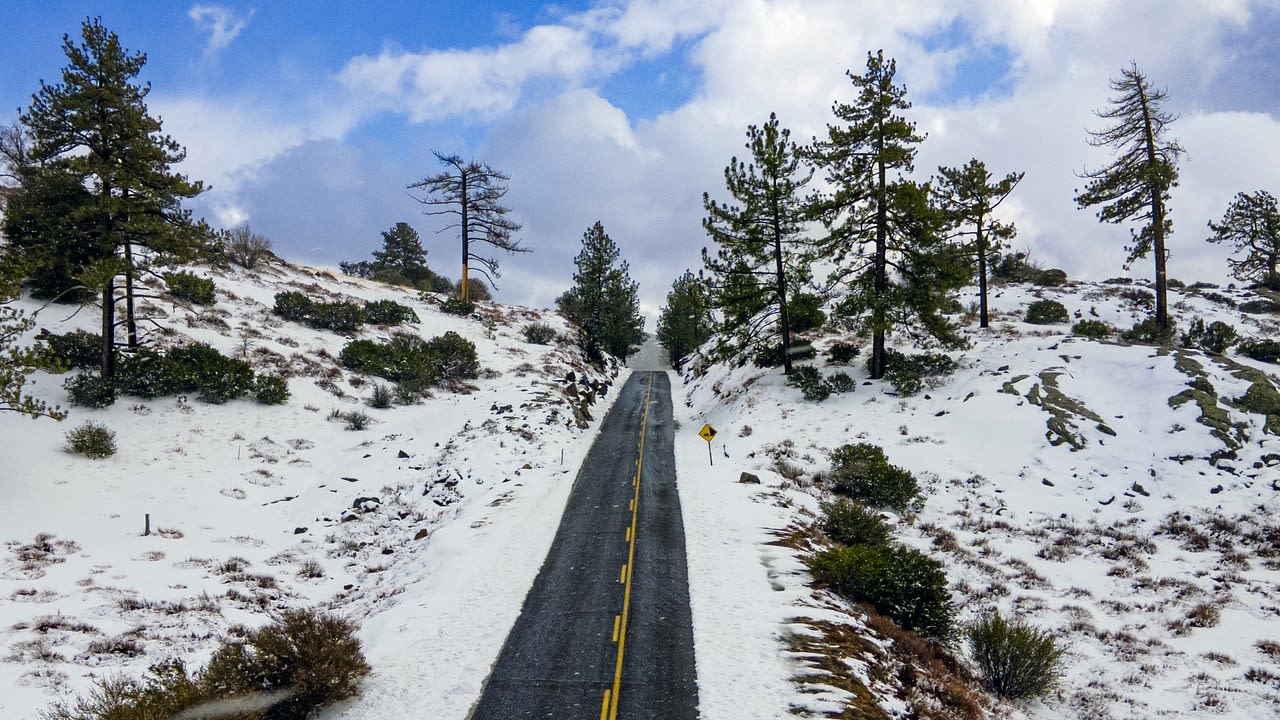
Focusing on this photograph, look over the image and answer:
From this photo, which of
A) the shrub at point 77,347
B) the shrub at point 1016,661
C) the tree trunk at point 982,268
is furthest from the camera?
the tree trunk at point 982,268

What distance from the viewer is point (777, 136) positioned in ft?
98.4

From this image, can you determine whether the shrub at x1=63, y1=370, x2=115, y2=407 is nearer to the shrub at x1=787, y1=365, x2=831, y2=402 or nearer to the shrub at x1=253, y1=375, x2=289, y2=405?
the shrub at x1=253, y1=375, x2=289, y2=405

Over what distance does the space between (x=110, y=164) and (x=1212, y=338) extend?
48.6 m

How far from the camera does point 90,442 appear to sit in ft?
56.7

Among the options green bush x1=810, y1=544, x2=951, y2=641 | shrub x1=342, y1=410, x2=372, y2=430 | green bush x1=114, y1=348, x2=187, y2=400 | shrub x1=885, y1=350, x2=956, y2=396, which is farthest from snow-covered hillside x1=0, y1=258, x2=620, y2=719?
shrub x1=885, y1=350, x2=956, y2=396

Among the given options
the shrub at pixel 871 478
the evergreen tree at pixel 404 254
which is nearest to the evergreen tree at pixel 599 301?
the evergreen tree at pixel 404 254

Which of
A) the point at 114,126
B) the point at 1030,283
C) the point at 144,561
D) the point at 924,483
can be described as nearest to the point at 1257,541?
the point at 924,483

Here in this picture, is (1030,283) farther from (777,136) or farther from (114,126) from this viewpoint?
(114,126)

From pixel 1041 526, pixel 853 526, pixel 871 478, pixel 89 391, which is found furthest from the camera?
pixel 871 478

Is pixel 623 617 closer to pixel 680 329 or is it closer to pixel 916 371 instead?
pixel 916 371

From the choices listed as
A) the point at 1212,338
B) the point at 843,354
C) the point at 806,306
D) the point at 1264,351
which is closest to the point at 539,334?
the point at 806,306

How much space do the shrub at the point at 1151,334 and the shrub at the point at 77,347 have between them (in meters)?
45.7

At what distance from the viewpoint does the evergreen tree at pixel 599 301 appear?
52.4 m

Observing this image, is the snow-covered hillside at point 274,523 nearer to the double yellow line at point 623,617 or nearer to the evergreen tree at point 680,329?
the double yellow line at point 623,617
